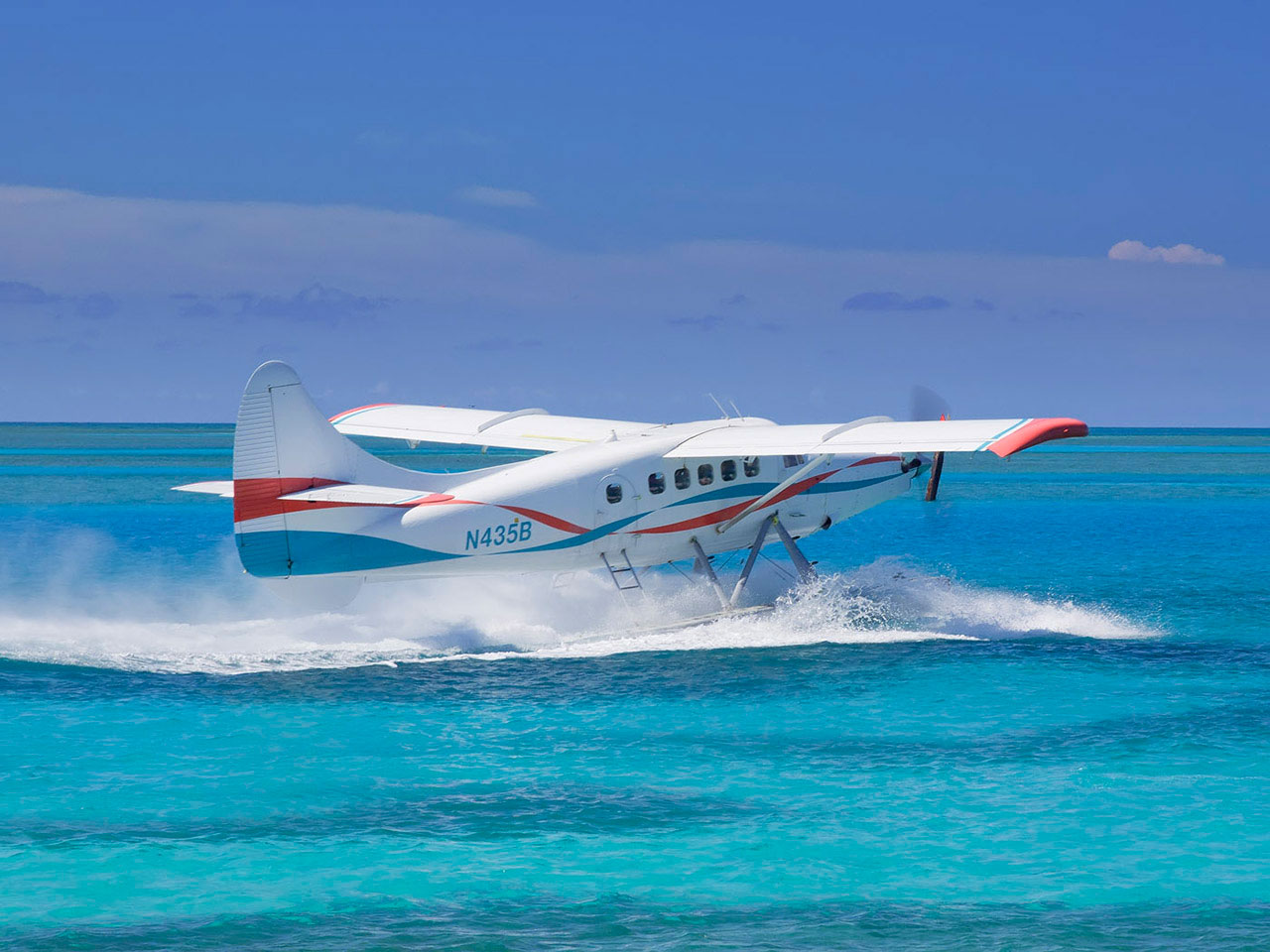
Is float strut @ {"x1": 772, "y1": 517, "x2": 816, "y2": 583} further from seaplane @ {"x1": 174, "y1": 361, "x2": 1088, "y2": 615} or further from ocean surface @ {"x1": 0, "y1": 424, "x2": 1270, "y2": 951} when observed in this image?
ocean surface @ {"x1": 0, "y1": 424, "x2": 1270, "y2": 951}

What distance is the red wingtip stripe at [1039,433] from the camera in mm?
15336

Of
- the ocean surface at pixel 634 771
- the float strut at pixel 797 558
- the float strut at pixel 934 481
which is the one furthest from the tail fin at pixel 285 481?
the float strut at pixel 934 481

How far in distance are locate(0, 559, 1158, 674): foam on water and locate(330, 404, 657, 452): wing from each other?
92.5 inches

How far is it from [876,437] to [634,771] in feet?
24.9

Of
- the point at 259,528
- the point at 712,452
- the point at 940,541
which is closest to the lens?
the point at 259,528

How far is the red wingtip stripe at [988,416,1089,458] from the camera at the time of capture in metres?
15.3

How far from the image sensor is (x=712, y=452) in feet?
59.0

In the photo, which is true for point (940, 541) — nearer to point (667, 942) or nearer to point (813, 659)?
point (813, 659)

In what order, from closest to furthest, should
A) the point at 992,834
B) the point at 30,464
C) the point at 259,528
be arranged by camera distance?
1. the point at 992,834
2. the point at 259,528
3. the point at 30,464

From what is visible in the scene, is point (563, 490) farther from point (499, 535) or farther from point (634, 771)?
point (634, 771)

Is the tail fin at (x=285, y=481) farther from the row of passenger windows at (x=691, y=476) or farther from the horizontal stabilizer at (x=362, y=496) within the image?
the row of passenger windows at (x=691, y=476)

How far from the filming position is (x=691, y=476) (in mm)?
18688

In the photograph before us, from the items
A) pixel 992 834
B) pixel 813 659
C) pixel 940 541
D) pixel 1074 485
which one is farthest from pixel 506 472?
pixel 1074 485

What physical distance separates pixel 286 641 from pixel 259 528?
2.34 m
